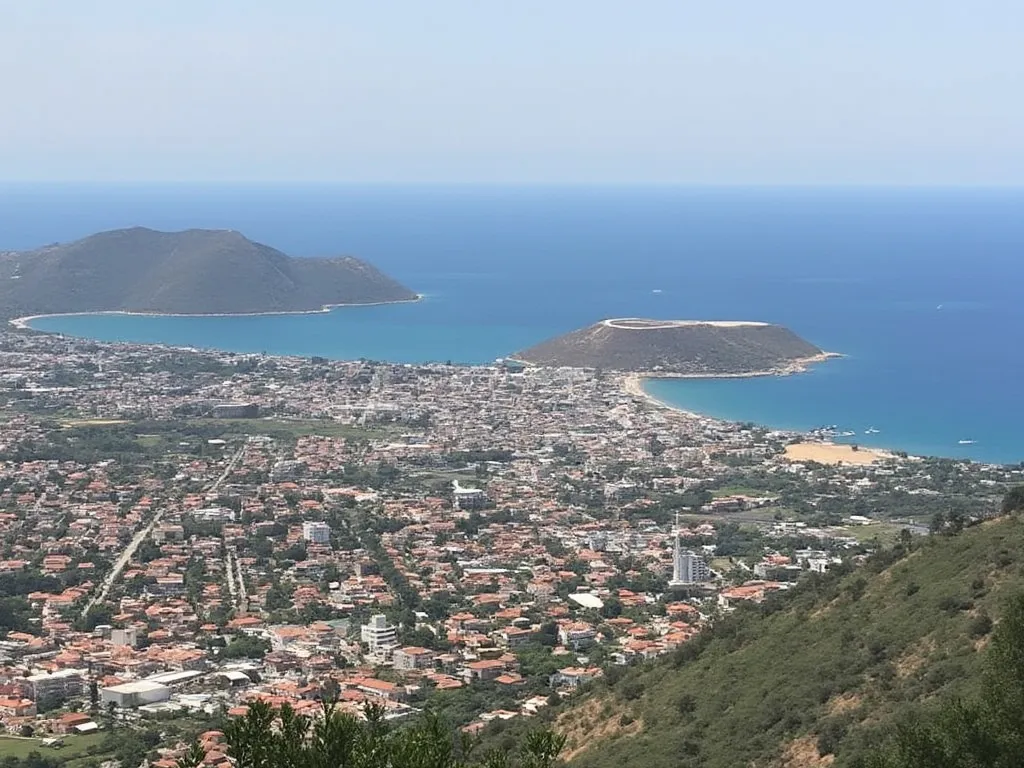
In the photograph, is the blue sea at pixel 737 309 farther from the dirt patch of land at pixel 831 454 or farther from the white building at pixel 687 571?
the white building at pixel 687 571

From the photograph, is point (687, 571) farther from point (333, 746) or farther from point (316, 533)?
point (333, 746)

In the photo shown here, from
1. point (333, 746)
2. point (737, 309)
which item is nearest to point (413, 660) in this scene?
point (333, 746)

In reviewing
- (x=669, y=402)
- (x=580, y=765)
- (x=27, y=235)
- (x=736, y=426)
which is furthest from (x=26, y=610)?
(x=27, y=235)

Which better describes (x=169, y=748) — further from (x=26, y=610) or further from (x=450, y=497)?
(x=450, y=497)

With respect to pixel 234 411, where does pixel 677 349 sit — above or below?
above

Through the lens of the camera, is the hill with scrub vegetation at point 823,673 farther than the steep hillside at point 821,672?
No

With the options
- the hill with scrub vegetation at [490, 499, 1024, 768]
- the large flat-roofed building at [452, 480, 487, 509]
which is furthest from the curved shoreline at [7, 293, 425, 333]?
the hill with scrub vegetation at [490, 499, 1024, 768]

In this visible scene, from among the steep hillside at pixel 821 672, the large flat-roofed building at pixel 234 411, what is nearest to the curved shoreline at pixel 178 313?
the large flat-roofed building at pixel 234 411
